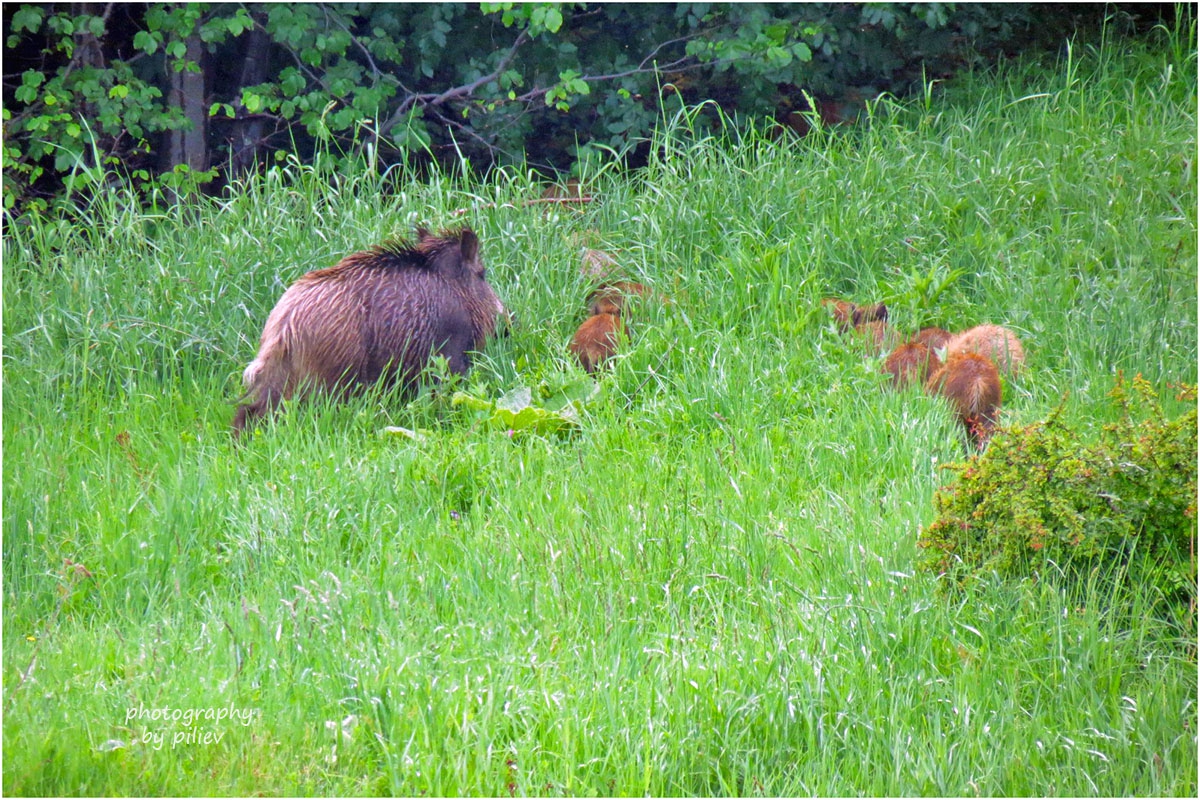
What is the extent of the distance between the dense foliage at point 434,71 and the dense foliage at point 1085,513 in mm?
5573

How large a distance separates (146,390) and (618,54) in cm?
533

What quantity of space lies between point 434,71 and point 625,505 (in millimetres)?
6640

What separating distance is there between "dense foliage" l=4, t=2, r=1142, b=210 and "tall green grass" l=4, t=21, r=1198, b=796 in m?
1.36

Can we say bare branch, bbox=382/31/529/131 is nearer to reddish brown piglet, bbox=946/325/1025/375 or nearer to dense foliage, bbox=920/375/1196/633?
reddish brown piglet, bbox=946/325/1025/375

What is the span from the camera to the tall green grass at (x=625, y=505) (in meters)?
2.75

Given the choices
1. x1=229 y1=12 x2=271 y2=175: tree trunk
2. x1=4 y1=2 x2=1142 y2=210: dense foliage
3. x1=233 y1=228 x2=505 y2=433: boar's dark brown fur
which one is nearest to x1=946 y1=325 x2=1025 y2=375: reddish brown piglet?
x1=233 y1=228 x2=505 y2=433: boar's dark brown fur

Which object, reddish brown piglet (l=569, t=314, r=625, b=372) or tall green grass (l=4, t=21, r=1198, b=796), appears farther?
reddish brown piglet (l=569, t=314, r=625, b=372)

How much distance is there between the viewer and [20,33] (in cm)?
886

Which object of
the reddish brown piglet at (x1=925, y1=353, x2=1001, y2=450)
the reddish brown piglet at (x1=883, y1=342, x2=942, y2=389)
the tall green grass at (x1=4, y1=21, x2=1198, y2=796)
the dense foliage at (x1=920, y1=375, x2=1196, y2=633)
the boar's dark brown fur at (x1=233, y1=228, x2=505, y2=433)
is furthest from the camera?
the boar's dark brown fur at (x1=233, y1=228, x2=505, y2=433)

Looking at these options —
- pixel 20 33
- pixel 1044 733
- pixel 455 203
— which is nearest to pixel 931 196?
pixel 455 203

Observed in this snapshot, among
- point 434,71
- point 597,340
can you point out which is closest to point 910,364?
point 597,340

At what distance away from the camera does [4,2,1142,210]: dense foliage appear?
28.2ft

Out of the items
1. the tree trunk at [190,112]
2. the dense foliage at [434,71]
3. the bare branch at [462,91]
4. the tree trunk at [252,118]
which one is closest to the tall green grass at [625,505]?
the dense foliage at [434,71]

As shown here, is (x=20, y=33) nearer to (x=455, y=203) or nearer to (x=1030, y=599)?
(x=455, y=203)
